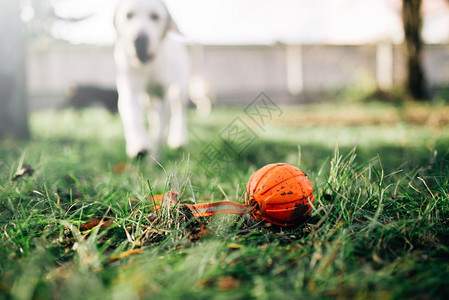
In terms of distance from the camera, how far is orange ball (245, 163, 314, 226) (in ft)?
4.51

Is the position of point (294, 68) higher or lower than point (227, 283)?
higher

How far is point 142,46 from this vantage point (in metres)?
2.68

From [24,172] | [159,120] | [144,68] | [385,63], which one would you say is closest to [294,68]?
[385,63]

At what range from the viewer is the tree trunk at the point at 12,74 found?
4.11 m

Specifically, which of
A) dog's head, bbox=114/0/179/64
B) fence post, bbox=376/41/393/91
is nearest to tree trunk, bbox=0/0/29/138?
dog's head, bbox=114/0/179/64

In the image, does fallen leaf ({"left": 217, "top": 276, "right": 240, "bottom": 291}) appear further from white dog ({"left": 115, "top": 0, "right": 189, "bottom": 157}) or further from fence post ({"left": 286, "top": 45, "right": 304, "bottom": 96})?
fence post ({"left": 286, "top": 45, "right": 304, "bottom": 96})

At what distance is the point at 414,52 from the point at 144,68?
9488mm

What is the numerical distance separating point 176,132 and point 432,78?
15383 millimetres

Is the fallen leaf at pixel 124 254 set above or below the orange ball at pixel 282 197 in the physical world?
below

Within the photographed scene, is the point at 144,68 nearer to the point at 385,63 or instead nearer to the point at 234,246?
the point at 234,246

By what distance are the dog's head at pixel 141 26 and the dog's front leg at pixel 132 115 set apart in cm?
30

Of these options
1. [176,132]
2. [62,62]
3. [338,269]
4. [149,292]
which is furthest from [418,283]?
[62,62]

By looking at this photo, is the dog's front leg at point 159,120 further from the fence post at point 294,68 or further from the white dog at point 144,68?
the fence post at point 294,68

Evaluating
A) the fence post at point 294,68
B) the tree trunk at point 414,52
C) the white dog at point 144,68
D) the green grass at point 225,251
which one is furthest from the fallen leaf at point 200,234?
the fence post at point 294,68
